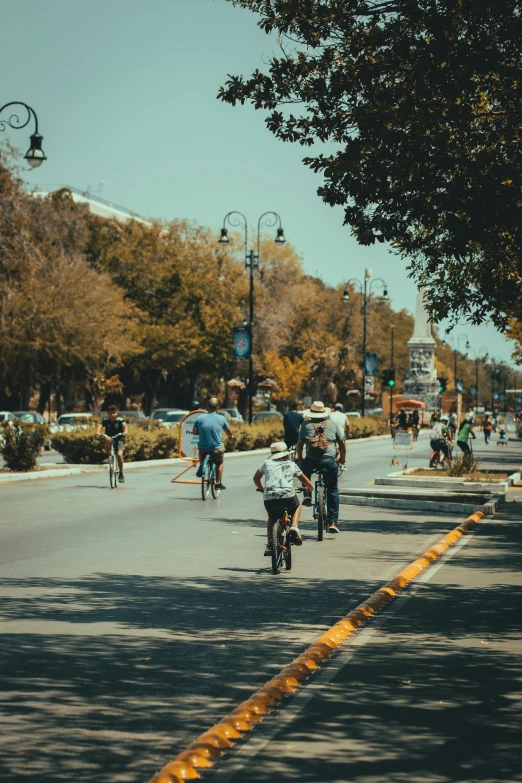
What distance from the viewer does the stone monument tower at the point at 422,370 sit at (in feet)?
281

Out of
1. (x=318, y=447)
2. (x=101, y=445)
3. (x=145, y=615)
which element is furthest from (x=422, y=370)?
(x=145, y=615)

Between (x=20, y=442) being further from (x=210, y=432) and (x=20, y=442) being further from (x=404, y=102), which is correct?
(x=404, y=102)

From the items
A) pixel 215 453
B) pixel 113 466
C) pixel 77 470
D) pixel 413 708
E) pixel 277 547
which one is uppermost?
pixel 215 453

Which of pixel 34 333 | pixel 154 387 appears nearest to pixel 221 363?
pixel 154 387

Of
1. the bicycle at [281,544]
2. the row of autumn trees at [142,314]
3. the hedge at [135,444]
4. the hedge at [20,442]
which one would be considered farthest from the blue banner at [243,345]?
the bicycle at [281,544]

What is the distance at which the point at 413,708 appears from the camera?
650cm

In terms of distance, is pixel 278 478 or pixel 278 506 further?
pixel 278 478

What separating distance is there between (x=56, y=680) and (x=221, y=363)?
208 feet

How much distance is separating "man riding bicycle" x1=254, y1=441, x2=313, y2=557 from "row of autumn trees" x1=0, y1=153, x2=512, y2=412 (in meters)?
34.3

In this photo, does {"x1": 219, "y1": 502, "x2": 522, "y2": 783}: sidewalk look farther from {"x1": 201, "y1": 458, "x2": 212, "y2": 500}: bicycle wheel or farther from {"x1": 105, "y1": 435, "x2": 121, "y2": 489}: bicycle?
{"x1": 105, "y1": 435, "x2": 121, "y2": 489}: bicycle

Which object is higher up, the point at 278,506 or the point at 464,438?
the point at 464,438

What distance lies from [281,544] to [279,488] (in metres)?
0.67

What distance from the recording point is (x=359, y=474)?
31.6m

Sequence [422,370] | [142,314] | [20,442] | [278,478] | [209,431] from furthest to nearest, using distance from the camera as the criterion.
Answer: [422,370]
[142,314]
[20,442]
[209,431]
[278,478]
